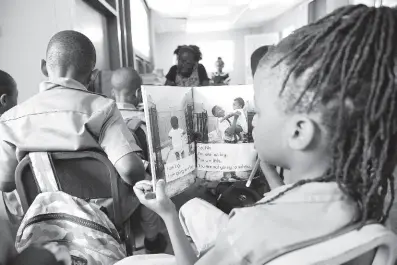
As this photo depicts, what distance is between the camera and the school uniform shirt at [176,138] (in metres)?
0.82

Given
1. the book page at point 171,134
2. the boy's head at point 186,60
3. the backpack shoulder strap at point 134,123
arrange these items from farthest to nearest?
the boy's head at point 186,60 < the backpack shoulder strap at point 134,123 < the book page at point 171,134

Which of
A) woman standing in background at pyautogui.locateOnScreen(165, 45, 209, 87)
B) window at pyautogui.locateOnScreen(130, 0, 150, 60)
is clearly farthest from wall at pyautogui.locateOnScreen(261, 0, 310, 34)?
woman standing in background at pyautogui.locateOnScreen(165, 45, 209, 87)

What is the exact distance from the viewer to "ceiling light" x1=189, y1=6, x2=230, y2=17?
7039 mm

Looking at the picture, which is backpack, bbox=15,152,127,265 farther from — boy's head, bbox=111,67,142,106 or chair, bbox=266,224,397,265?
boy's head, bbox=111,67,142,106

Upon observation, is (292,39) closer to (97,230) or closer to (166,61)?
(97,230)

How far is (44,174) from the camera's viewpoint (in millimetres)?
849

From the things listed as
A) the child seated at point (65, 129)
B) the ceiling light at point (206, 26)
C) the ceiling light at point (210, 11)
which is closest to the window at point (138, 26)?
the ceiling light at point (210, 11)

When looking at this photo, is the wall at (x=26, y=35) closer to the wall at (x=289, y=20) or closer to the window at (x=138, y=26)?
the window at (x=138, y=26)

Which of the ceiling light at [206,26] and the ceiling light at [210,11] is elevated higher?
the ceiling light at [206,26]

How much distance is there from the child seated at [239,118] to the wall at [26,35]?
144 centimetres

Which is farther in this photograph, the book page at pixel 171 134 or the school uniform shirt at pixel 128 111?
the school uniform shirt at pixel 128 111

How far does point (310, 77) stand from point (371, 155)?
149 mm

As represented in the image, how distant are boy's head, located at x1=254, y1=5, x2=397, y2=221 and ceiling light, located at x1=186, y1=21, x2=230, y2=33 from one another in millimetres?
8622

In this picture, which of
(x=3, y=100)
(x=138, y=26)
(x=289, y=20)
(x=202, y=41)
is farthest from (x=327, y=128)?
(x=202, y=41)
